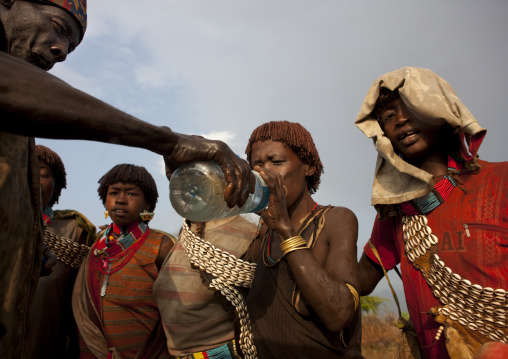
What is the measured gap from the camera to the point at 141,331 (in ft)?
11.3

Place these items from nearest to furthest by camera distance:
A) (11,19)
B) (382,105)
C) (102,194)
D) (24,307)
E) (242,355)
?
1. (24,307)
2. (11,19)
3. (382,105)
4. (242,355)
5. (102,194)

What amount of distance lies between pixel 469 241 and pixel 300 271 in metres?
0.97

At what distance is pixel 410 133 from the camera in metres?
2.36

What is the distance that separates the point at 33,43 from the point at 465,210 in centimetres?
235

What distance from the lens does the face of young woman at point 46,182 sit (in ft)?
14.0

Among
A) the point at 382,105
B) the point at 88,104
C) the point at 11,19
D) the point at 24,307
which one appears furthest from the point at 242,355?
the point at 11,19

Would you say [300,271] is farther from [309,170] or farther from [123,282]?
[123,282]

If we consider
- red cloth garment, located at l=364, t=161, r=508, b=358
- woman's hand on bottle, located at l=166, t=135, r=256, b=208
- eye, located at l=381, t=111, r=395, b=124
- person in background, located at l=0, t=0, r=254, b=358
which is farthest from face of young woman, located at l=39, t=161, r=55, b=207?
red cloth garment, located at l=364, t=161, r=508, b=358

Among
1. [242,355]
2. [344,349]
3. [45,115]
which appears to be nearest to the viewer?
[45,115]

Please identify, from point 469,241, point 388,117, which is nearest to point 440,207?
point 469,241

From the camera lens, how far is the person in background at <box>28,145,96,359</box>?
3697 millimetres

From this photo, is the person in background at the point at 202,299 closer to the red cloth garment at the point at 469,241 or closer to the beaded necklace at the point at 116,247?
the beaded necklace at the point at 116,247

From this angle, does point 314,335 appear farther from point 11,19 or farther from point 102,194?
point 102,194

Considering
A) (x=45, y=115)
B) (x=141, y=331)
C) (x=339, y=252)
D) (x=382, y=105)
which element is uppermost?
(x=382, y=105)
